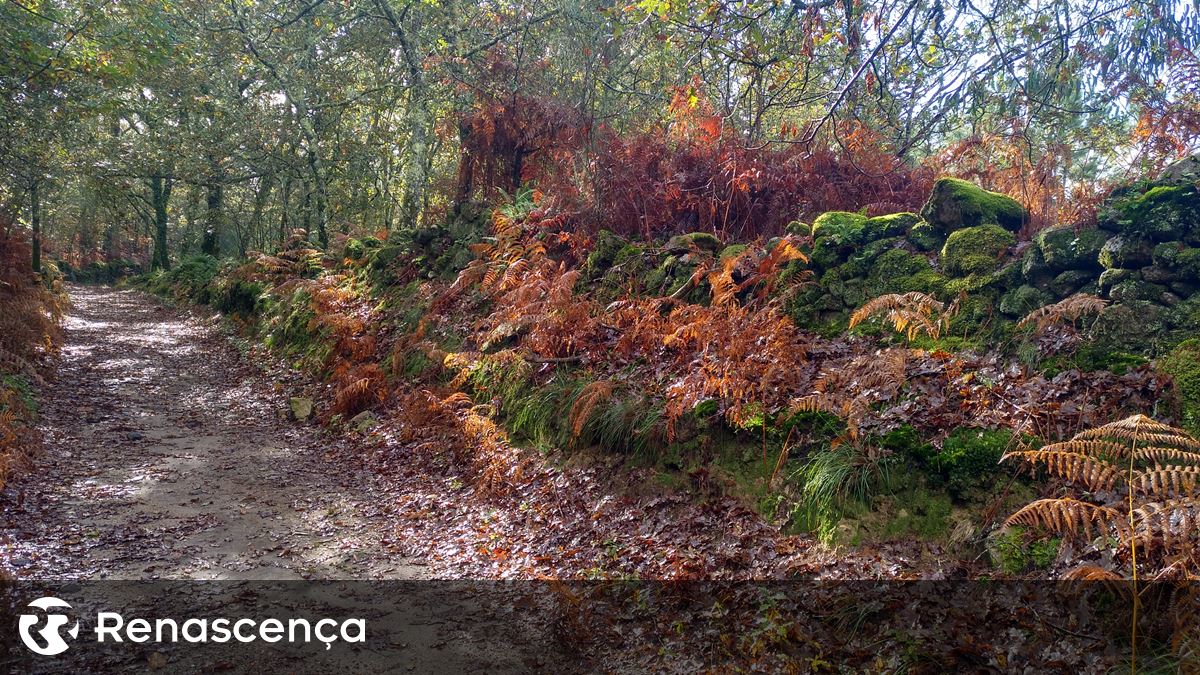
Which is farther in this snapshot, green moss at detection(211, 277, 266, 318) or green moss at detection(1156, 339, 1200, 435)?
green moss at detection(211, 277, 266, 318)

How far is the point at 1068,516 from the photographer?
3213 millimetres

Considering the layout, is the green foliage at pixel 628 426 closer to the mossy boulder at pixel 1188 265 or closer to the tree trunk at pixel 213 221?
the mossy boulder at pixel 1188 265

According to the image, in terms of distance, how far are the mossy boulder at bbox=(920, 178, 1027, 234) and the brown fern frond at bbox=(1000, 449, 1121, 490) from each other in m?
3.39

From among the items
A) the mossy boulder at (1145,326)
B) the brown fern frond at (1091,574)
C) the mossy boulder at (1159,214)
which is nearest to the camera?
the brown fern frond at (1091,574)

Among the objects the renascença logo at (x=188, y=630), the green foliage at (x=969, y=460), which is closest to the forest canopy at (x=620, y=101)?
the green foliage at (x=969, y=460)

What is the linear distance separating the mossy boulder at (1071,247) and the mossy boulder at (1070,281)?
75 millimetres

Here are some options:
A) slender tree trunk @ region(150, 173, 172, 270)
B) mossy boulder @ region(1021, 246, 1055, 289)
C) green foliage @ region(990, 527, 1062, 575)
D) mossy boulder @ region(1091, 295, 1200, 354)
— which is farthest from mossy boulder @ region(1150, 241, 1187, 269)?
slender tree trunk @ region(150, 173, 172, 270)

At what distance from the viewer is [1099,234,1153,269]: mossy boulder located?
16.4 ft

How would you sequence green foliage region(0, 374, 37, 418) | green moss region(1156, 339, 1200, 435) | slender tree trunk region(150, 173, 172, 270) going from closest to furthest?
green moss region(1156, 339, 1200, 435) → green foliage region(0, 374, 37, 418) → slender tree trunk region(150, 173, 172, 270)

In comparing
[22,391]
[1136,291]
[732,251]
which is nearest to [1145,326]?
[1136,291]

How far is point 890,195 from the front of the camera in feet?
27.7

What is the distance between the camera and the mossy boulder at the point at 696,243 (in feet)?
26.8

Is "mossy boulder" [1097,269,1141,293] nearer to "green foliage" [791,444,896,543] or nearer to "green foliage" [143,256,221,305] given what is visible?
"green foliage" [791,444,896,543]

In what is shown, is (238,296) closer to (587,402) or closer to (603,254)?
(603,254)
